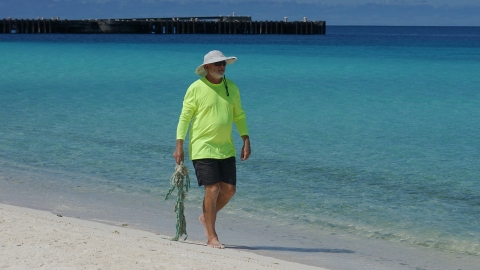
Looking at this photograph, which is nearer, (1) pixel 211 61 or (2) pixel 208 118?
(1) pixel 211 61

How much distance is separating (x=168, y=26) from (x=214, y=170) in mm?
86056

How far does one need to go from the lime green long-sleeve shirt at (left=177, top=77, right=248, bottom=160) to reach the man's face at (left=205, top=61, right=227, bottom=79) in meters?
0.09

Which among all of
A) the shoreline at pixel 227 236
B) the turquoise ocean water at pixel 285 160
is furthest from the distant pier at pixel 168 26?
the shoreline at pixel 227 236

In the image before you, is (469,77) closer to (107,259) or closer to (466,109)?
(466,109)

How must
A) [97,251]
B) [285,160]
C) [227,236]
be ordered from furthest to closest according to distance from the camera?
[285,160] < [227,236] < [97,251]

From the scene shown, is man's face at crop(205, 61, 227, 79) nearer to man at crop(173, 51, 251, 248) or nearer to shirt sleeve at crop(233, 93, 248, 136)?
man at crop(173, 51, 251, 248)

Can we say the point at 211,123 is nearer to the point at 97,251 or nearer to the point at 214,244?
the point at 214,244

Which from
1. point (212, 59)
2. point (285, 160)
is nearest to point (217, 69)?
point (212, 59)

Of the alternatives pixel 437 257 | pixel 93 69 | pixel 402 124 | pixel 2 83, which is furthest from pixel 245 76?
pixel 437 257

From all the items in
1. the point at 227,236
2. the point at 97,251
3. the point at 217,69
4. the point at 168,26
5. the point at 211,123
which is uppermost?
the point at 217,69

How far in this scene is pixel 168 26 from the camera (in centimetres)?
9031

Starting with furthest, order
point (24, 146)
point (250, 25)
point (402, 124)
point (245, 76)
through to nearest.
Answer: point (250, 25) < point (245, 76) < point (402, 124) < point (24, 146)

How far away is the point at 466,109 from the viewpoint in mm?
18453

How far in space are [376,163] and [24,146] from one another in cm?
497
